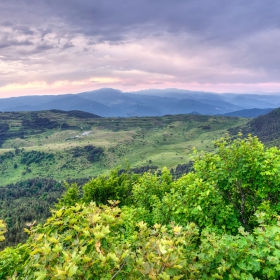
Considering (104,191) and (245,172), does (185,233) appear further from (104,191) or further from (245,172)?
(104,191)

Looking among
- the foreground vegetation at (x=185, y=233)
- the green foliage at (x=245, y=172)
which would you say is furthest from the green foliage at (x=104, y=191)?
the green foliage at (x=245, y=172)

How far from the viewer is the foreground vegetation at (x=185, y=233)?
5.61 m

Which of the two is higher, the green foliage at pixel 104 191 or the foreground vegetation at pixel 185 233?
the foreground vegetation at pixel 185 233

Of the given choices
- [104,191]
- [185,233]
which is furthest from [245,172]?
[104,191]

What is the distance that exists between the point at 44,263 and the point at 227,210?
11.6 metres

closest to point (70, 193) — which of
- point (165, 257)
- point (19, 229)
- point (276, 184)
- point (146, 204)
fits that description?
point (146, 204)

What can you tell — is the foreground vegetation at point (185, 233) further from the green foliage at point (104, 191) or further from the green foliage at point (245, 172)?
the green foliage at point (104, 191)

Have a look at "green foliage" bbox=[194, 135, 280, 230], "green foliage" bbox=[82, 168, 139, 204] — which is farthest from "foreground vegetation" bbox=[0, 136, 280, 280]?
"green foliage" bbox=[82, 168, 139, 204]

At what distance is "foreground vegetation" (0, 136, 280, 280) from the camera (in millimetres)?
5609

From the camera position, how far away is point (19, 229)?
10662cm

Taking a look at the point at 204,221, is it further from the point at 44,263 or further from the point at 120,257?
the point at 44,263

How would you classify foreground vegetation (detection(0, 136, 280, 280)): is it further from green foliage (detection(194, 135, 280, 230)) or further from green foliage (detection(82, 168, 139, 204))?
green foliage (detection(82, 168, 139, 204))

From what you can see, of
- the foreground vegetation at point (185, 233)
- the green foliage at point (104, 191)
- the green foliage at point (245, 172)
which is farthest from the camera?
the green foliage at point (104, 191)

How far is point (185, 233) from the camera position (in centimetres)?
838
